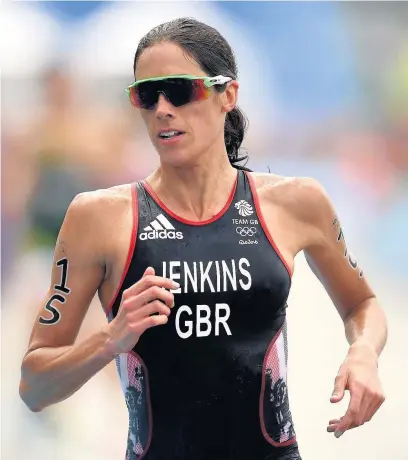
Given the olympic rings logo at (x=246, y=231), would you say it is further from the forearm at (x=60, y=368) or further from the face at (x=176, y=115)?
the forearm at (x=60, y=368)

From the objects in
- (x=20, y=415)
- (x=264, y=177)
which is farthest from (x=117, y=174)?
(x=264, y=177)

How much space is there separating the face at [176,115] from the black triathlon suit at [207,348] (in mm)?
194

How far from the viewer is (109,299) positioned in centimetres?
262

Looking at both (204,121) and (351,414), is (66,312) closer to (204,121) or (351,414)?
(204,121)

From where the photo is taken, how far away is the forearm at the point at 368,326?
2.72 m

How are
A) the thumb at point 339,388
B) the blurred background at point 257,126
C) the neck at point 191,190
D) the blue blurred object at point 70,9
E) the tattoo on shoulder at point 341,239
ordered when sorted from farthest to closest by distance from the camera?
the blue blurred object at point 70,9
the blurred background at point 257,126
the tattoo on shoulder at point 341,239
the neck at point 191,190
the thumb at point 339,388

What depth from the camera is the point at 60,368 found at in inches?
97.4

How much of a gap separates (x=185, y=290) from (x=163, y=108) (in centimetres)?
51

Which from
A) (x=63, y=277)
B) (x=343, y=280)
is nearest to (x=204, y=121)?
(x=63, y=277)

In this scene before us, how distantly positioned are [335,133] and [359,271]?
10.7ft

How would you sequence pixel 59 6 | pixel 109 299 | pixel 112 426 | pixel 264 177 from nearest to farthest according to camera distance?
pixel 109 299
pixel 264 177
pixel 112 426
pixel 59 6

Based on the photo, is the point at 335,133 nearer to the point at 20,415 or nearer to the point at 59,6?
the point at 59,6

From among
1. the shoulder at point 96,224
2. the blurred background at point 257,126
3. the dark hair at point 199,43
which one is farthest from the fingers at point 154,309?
the blurred background at point 257,126

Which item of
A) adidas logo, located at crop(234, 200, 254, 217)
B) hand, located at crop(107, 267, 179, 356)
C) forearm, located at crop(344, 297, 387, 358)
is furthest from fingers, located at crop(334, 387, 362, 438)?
adidas logo, located at crop(234, 200, 254, 217)
